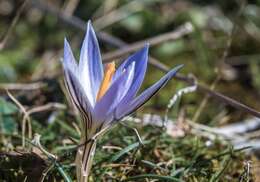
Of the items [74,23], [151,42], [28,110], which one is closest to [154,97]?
[151,42]

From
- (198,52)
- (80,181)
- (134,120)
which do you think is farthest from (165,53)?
(80,181)

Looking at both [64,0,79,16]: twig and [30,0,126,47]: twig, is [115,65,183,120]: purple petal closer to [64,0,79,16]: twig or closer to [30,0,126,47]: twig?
[30,0,126,47]: twig

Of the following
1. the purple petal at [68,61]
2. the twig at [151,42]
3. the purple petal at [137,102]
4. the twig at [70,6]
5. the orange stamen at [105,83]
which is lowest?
the purple petal at [137,102]

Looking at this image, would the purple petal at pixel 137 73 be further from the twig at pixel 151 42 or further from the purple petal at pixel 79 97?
the twig at pixel 151 42

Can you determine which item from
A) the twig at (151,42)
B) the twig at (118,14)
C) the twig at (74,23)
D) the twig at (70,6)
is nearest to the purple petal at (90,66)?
the twig at (151,42)

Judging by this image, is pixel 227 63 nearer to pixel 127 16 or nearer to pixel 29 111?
pixel 127 16

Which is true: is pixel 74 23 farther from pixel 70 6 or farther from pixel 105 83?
pixel 105 83
